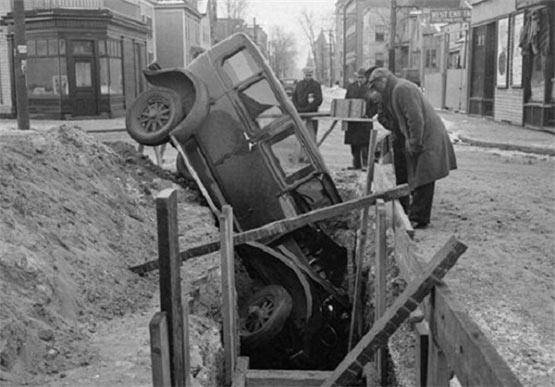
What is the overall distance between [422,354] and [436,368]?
231 mm

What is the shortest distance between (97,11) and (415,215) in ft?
69.4

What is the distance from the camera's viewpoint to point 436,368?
3105 mm

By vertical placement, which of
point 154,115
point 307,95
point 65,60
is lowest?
point 154,115

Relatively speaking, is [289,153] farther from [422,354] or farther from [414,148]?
[422,354]

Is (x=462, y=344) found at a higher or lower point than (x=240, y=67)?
lower

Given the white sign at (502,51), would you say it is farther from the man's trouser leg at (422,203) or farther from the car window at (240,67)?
the man's trouser leg at (422,203)

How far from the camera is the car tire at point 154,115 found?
865 centimetres

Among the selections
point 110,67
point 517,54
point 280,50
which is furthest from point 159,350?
point 280,50

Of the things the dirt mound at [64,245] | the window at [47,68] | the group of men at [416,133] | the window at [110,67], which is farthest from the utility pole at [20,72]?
the window at [110,67]

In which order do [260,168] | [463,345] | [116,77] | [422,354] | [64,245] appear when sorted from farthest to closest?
1. [116,77]
2. [260,168]
3. [64,245]
4. [422,354]
5. [463,345]

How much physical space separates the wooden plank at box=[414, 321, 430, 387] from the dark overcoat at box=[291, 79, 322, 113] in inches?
434

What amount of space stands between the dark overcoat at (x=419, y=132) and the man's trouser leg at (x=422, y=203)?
0.45 ft

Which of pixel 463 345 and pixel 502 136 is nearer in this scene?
pixel 463 345

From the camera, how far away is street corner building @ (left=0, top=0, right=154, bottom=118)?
84.7 feet
